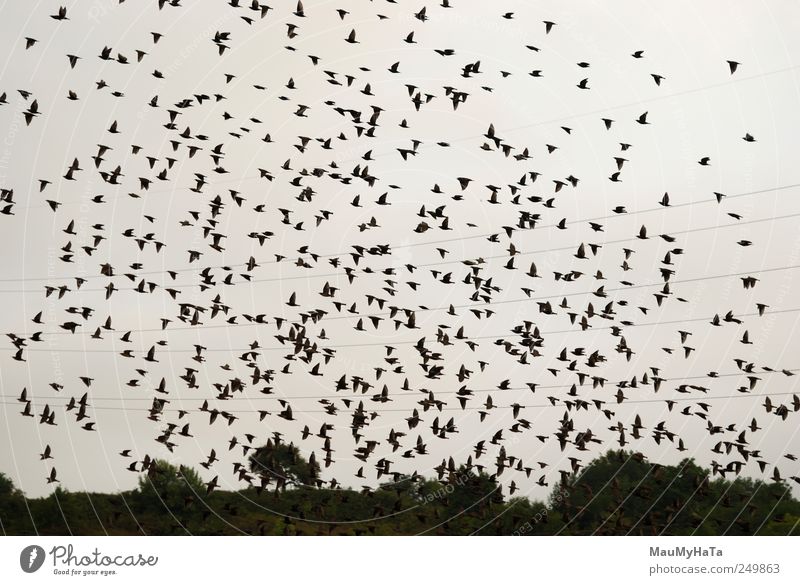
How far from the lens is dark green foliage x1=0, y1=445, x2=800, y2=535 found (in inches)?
3681

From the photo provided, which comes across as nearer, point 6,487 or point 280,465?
point 6,487

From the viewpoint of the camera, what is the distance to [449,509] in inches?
3907
